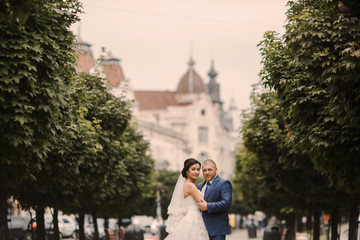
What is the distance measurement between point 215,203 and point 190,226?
570mm

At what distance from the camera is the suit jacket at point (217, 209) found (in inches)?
522

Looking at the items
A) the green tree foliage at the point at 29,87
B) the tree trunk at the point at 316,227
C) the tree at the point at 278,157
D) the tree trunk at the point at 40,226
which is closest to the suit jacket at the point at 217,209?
the green tree foliage at the point at 29,87

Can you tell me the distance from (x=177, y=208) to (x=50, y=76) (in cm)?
470

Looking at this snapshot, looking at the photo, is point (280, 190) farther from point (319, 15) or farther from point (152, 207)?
point (152, 207)

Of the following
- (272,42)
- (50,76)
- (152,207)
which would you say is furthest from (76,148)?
(152,207)

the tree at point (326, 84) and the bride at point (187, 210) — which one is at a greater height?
the tree at point (326, 84)

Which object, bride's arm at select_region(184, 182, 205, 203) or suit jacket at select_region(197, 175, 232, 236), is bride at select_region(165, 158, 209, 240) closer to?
bride's arm at select_region(184, 182, 205, 203)

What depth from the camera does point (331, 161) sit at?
1867cm

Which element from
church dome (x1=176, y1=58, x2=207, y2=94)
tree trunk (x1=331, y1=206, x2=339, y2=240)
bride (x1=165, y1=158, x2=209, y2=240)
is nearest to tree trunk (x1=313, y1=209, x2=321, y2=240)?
tree trunk (x1=331, y1=206, x2=339, y2=240)

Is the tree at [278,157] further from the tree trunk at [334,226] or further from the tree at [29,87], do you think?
the tree at [29,87]

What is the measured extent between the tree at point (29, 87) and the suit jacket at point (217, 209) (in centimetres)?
422

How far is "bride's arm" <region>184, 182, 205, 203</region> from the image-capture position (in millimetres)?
13289

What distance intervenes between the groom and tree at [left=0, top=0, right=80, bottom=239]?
418cm

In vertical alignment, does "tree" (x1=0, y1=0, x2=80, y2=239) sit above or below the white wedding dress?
above
